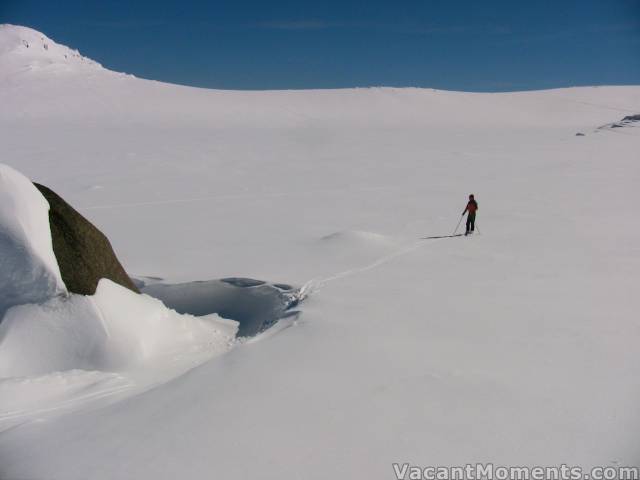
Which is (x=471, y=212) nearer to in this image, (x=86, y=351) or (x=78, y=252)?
(x=78, y=252)

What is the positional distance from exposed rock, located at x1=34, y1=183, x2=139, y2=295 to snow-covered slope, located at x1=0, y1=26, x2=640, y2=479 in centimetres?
107

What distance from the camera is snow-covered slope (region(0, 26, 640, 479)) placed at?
3.59 metres

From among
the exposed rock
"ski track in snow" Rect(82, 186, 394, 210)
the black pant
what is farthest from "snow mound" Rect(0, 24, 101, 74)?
the exposed rock

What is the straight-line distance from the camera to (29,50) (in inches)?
2286

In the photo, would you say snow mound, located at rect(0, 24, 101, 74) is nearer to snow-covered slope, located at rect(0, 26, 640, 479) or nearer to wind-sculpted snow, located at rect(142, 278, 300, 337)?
snow-covered slope, located at rect(0, 26, 640, 479)

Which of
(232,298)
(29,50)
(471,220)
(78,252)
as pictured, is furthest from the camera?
(29,50)

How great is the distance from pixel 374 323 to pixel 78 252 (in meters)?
3.19

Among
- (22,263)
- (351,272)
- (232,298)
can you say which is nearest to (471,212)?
(351,272)

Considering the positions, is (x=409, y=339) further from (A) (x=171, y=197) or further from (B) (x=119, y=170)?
(B) (x=119, y=170)

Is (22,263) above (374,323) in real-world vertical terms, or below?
above

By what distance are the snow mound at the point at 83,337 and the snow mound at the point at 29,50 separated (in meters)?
54.4

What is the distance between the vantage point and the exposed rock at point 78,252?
5371mm

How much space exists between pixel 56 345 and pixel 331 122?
120 feet

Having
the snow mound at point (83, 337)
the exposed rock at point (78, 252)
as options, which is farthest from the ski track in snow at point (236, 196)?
the snow mound at point (83, 337)
